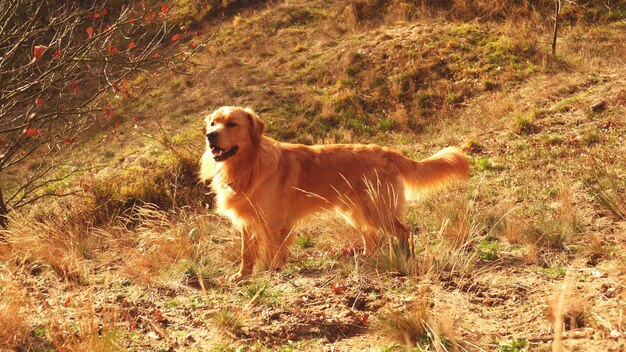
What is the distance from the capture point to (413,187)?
17.3 feet

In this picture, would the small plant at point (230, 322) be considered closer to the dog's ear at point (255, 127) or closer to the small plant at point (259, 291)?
the small plant at point (259, 291)

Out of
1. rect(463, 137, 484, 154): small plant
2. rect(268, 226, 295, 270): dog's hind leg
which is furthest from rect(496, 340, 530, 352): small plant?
rect(463, 137, 484, 154): small plant

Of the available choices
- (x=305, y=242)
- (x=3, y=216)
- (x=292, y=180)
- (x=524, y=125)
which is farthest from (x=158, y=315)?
(x=524, y=125)

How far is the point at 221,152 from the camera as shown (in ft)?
16.0

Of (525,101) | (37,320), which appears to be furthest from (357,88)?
(37,320)

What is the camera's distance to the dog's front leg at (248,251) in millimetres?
4891

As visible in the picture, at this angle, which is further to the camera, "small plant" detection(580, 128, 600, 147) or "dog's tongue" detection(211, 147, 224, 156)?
"small plant" detection(580, 128, 600, 147)

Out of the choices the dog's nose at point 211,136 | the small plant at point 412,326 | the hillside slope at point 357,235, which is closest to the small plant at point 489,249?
the hillside slope at point 357,235

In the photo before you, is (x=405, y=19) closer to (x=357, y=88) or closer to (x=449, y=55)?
(x=449, y=55)

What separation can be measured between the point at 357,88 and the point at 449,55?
92.5 inches

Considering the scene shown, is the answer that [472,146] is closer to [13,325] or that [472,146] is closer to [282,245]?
[282,245]

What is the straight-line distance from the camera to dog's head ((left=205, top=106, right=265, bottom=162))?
4.80 m

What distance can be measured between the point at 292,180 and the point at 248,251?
0.79 meters

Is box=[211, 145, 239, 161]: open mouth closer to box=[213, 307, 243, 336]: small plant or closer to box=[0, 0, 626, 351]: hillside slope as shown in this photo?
box=[0, 0, 626, 351]: hillside slope
